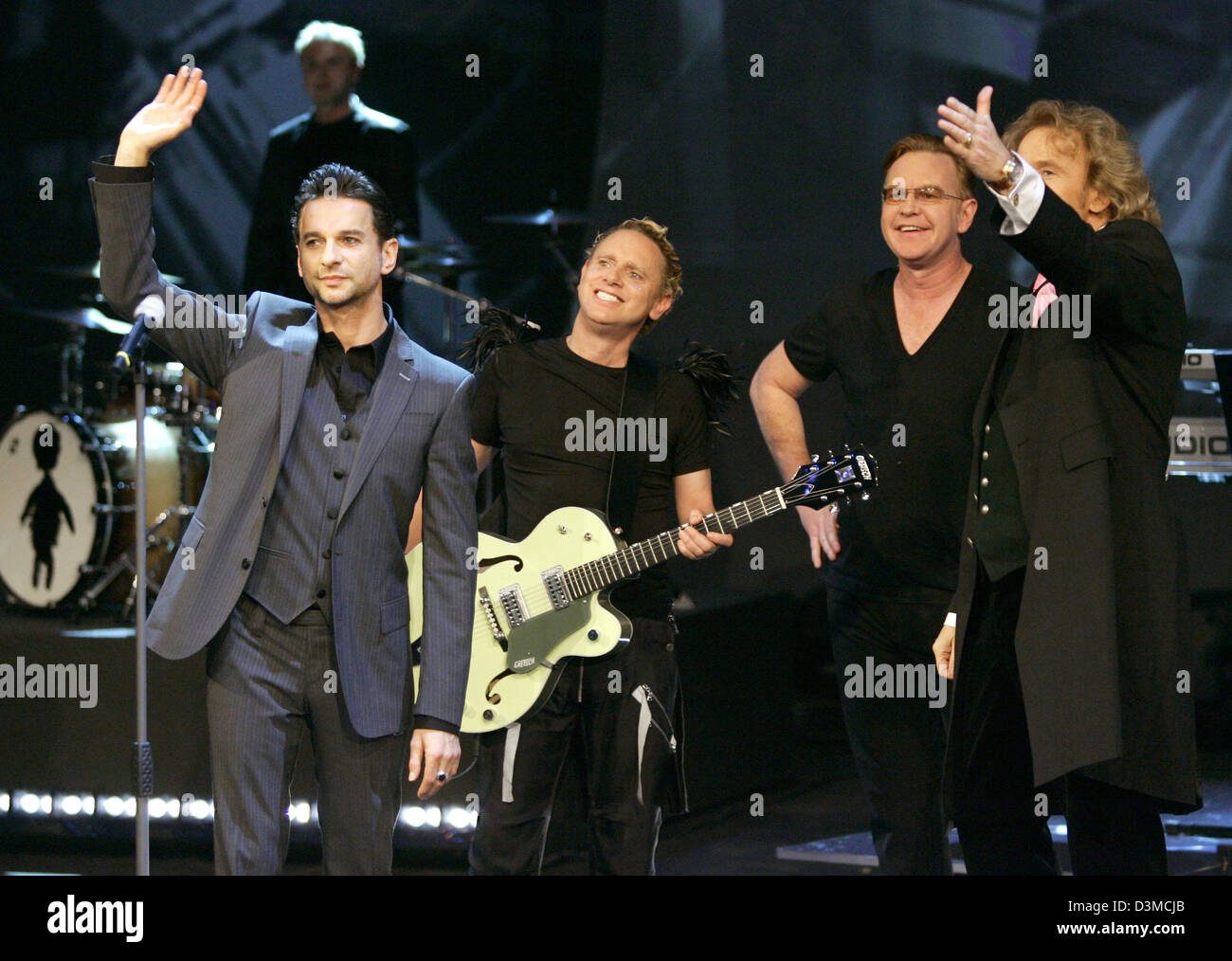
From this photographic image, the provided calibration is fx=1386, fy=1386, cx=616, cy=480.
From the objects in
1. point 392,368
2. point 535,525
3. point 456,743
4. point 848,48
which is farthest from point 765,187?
point 456,743

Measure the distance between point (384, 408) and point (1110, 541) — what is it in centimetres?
169

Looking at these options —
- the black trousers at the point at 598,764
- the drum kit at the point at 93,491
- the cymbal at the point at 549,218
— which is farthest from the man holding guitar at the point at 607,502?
the drum kit at the point at 93,491

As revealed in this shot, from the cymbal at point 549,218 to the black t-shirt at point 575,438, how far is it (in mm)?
1900

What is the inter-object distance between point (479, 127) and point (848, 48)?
1713 millimetres

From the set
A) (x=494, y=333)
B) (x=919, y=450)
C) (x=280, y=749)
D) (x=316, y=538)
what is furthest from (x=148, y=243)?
(x=919, y=450)

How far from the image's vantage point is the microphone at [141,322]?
306cm

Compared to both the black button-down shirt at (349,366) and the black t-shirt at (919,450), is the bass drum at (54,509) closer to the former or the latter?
the black button-down shirt at (349,366)

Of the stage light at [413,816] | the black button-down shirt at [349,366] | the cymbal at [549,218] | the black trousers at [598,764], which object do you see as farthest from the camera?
the cymbal at [549,218]

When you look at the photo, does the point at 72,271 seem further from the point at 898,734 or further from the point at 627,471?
the point at 898,734

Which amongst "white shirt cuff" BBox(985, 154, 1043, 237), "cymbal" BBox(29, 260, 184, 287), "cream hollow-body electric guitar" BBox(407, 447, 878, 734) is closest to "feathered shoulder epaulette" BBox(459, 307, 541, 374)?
"cream hollow-body electric guitar" BBox(407, 447, 878, 734)

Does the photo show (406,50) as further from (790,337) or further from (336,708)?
(336,708)

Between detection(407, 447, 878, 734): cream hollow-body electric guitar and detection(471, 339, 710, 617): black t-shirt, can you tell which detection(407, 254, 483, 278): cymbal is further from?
detection(407, 447, 878, 734): cream hollow-body electric guitar

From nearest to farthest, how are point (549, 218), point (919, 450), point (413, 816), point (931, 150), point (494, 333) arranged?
point (919, 450) < point (931, 150) < point (494, 333) < point (413, 816) < point (549, 218)

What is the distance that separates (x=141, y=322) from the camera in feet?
10.3
